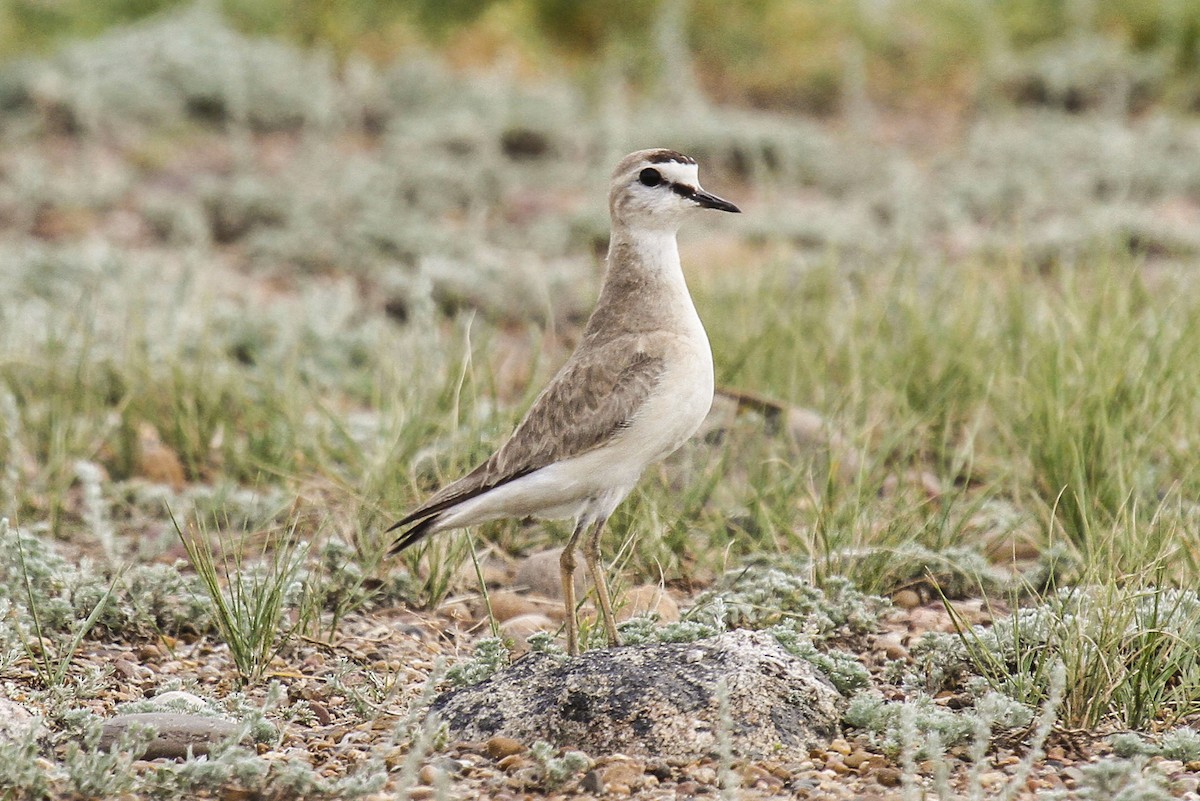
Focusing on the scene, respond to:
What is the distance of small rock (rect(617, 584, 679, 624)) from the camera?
4.73 metres

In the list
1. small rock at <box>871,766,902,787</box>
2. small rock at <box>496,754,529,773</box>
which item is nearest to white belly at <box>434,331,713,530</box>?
Answer: small rock at <box>496,754,529,773</box>

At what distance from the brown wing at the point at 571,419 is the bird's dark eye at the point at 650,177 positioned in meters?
0.50

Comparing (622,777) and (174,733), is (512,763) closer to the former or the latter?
(622,777)

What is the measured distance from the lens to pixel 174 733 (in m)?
3.76

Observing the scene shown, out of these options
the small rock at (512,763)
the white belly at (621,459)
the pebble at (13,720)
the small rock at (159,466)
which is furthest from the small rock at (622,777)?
the small rock at (159,466)

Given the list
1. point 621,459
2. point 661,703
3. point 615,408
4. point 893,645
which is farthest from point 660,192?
Result: point 661,703

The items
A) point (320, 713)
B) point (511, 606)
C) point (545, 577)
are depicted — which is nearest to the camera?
point (320, 713)

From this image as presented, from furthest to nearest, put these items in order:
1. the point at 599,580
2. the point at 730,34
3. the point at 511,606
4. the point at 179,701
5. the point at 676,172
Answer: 1. the point at 730,34
2. the point at 511,606
3. the point at 676,172
4. the point at 599,580
5. the point at 179,701

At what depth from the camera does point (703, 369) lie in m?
4.41

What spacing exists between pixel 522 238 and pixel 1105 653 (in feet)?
21.4

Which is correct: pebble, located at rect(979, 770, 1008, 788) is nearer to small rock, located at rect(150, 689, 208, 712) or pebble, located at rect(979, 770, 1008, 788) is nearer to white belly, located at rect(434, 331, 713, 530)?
white belly, located at rect(434, 331, 713, 530)

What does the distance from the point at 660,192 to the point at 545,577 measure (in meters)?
1.31

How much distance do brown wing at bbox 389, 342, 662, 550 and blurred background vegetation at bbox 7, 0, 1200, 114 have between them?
28.6 feet

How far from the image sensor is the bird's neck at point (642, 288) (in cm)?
464
